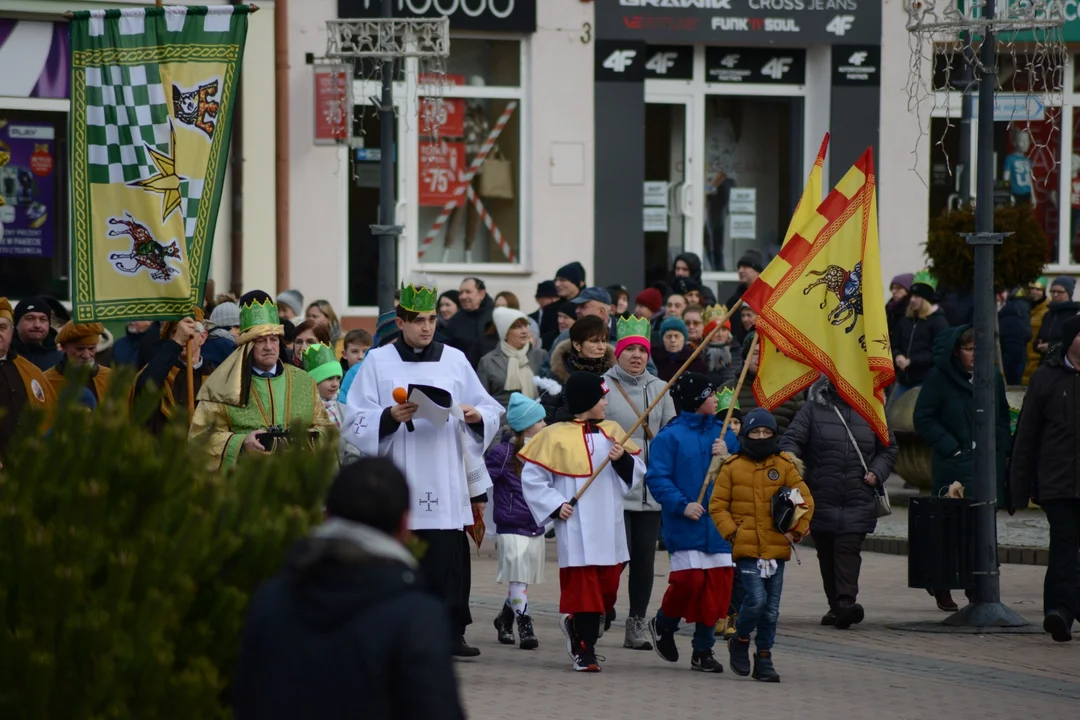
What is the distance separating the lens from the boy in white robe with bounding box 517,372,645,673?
31.9 feet

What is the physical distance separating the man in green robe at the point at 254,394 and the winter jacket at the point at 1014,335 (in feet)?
39.5

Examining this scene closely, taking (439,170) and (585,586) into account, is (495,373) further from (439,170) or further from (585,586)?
(439,170)

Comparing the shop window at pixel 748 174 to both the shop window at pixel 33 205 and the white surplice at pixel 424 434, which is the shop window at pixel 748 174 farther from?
the white surplice at pixel 424 434

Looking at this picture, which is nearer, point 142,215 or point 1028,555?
point 142,215

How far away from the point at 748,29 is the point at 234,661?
18.2 metres

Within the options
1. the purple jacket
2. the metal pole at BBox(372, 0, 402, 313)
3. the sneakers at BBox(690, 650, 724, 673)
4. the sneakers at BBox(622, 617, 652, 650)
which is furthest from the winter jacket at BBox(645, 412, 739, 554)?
the metal pole at BBox(372, 0, 402, 313)

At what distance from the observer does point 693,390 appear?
9891 millimetres

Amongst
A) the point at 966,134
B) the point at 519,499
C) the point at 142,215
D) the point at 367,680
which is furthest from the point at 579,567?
the point at 966,134

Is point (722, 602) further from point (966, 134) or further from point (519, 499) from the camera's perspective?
point (966, 134)

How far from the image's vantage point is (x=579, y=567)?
32.1 ft

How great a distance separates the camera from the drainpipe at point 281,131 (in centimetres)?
2036

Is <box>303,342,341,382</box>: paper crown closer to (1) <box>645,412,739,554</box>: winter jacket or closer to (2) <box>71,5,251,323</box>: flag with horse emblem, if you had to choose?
(2) <box>71,5,251,323</box>: flag with horse emblem

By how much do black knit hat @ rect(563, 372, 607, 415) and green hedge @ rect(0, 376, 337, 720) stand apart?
4.89 meters

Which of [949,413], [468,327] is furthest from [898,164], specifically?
[949,413]
